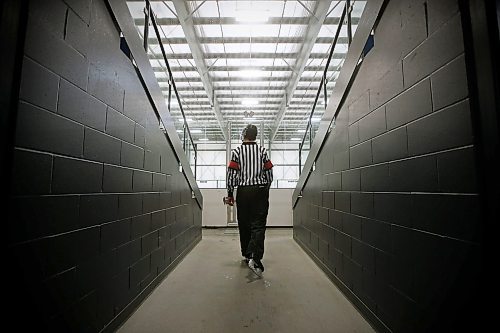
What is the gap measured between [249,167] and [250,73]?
3767 millimetres

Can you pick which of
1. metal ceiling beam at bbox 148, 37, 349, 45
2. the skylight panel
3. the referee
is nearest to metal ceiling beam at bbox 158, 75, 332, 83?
metal ceiling beam at bbox 148, 37, 349, 45

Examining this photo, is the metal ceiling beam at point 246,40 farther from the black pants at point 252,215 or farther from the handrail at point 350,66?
the black pants at point 252,215

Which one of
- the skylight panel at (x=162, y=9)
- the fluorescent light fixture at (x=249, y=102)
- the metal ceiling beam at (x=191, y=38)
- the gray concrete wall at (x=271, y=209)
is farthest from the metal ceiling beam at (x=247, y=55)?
the gray concrete wall at (x=271, y=209)

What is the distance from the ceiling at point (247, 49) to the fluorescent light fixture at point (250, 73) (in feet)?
0.07

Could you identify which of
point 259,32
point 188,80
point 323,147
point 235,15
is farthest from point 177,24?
point 323,147

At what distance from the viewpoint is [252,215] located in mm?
2693

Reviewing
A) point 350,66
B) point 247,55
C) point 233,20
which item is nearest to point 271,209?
point 247,55

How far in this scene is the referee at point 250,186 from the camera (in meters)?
2.65

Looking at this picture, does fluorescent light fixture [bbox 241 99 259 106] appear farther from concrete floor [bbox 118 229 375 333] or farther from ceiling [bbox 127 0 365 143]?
concrete floor [bbox 118 229 375 333]

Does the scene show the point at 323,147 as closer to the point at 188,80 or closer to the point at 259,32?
the point at 259,32

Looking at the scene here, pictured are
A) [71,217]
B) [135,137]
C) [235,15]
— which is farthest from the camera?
[235,15]

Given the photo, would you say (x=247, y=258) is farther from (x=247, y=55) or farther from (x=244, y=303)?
(x=247, y=55)

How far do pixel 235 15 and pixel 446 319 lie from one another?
4.28 m

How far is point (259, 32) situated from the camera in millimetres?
4535
